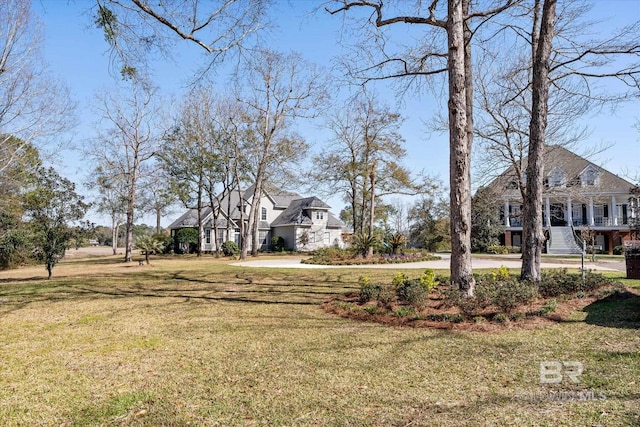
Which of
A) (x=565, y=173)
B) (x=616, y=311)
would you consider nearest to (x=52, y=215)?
(x=616, y=311)

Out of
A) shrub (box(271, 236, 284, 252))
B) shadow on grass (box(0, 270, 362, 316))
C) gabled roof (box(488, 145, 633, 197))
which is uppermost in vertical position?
gabled roof (box(488, 145, 633, 197))

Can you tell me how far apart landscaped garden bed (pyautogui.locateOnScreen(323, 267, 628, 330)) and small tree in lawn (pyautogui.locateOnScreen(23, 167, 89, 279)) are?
35.2 feet

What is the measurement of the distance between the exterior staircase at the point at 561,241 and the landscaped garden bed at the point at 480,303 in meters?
23.6

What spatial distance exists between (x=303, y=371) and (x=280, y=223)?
35578 millimetres

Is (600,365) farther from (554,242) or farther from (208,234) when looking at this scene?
(208,234)

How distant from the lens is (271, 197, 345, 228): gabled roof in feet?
124

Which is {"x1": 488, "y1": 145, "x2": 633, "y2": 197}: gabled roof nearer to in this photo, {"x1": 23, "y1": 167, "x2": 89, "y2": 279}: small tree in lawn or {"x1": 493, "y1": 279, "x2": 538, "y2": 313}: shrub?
{"x1": 493, "y1": 279, "x2": 538, "y2": 313}: shrub

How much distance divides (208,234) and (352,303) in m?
31.6

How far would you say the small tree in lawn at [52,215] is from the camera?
43.4ft

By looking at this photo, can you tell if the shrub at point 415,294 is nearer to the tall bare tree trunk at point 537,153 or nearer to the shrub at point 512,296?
the shrub at point 512,296

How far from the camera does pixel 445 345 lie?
16.0 feet

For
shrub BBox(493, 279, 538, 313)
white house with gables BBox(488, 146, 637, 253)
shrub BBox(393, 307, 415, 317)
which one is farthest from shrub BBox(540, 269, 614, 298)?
white house with gables BBox(488, 146, 637, 253)

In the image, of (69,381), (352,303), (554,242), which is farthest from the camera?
(554,242)

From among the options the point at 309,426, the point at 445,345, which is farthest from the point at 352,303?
the point at 309,426
